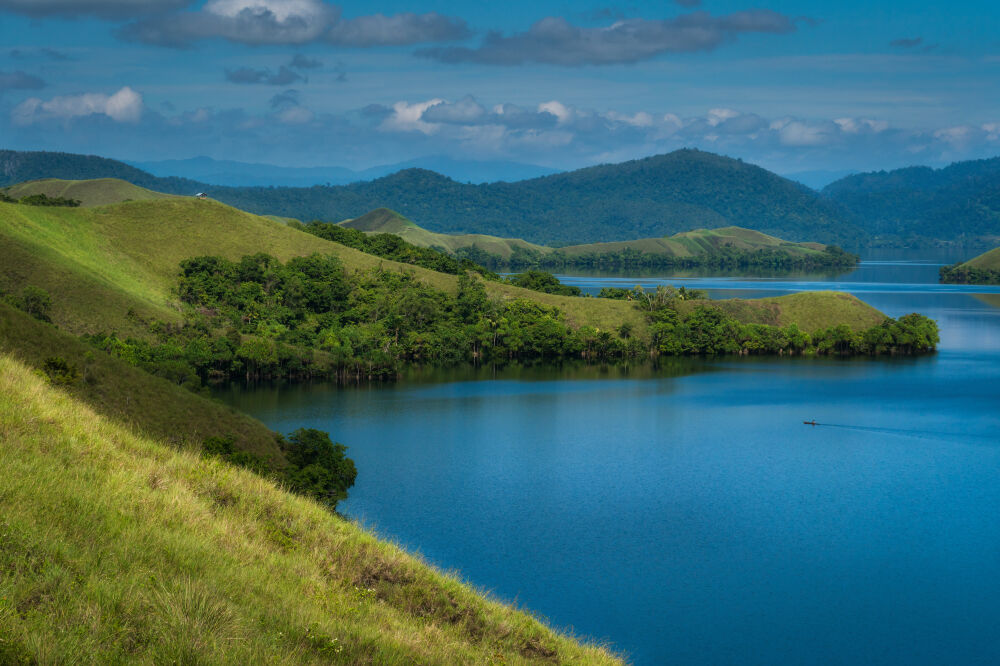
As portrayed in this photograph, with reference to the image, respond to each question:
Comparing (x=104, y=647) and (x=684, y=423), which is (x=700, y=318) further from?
(x=104, y=647)

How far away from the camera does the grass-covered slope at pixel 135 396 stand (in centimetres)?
4022

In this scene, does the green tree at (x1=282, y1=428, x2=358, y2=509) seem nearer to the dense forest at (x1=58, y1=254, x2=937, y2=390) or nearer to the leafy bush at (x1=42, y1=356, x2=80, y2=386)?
the leafy bush at (x1=42, y1=356, x2=80, y2=386)

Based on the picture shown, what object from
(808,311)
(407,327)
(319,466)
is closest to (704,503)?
(319,466)

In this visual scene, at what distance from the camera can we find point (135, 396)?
44406mm

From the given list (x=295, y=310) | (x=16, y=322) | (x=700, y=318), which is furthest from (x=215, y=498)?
(x=700, y=318)

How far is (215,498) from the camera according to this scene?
19922 mm

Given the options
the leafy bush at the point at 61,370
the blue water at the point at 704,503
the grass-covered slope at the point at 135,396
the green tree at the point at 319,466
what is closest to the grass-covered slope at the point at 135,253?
the blue water at the point at 704,503

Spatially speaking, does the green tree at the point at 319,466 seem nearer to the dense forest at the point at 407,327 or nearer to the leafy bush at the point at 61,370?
the leafy bush at the point at 61,370

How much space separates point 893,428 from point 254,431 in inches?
1868

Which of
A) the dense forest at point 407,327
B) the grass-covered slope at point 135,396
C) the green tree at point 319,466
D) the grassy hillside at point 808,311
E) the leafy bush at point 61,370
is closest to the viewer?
the leafy bush at point 61,370

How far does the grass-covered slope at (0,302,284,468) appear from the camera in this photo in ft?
132

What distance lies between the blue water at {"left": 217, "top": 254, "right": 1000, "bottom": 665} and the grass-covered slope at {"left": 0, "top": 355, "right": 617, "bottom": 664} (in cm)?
958

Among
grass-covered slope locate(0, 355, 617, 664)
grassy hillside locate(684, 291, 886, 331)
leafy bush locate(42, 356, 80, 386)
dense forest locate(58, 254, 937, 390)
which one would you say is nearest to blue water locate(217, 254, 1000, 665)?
grass-covered slope locate(0, 355, 617, 664)

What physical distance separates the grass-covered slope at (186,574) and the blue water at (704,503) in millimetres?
9585
